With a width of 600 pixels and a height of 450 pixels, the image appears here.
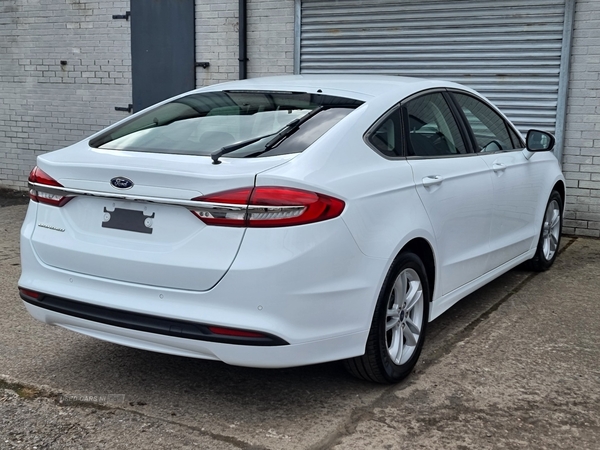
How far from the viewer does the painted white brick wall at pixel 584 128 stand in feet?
24.3

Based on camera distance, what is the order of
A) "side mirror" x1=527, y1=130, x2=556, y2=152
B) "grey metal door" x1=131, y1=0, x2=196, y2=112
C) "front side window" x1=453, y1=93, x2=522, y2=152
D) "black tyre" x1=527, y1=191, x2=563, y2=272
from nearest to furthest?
"front side window" x1=453, y1=93, x2=522, y2=152
"side mirror" x1=527, y1=130, x2=556, y2=152
"black tyre" x1=527, y1=191, x2=563, y2=272
"grey metal door" x1=131, y1=0, x2=196, y2=112

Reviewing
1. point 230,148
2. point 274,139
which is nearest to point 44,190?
point 230,148

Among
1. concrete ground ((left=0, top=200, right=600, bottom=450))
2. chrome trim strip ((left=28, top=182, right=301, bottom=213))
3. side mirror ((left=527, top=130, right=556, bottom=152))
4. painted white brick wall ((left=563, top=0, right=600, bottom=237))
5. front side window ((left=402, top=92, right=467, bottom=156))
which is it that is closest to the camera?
chrome trim strip ((left=28, top=182, right=301, bottom=213))

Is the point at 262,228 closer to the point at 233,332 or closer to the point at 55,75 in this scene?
the point at 233,332

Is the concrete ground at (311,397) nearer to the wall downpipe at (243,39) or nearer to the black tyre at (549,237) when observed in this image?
the black tyre at (549,237)

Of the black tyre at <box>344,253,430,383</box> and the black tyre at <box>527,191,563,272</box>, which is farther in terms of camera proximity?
the black tyre at <box>527,191,563,272</box>

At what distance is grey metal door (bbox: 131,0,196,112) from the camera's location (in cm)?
968

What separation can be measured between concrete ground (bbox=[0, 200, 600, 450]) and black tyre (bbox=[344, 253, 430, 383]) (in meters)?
0.12

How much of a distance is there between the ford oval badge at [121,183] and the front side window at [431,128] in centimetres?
152

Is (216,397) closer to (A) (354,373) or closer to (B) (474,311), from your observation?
(A) (354,373)

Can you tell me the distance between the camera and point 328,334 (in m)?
3.25

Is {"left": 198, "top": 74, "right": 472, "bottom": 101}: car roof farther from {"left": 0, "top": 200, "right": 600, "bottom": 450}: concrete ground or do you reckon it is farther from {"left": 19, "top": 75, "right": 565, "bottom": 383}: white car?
{"left": 0, "top": 200, "right": 600, "bottom": 450}: concrete ground

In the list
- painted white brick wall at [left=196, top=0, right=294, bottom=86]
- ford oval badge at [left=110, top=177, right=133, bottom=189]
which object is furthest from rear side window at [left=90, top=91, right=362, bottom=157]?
painted white brick wall at [left=196, top=0, right=294, bottom=86]

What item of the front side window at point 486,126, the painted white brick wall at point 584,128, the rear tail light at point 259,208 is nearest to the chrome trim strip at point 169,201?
the rear tail light at point 259,208
